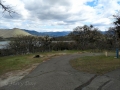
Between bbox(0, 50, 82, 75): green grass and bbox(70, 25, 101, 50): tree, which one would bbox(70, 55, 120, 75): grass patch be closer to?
bbox(0, 50, 82, 75): green grass

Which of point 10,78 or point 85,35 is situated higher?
point 85,35

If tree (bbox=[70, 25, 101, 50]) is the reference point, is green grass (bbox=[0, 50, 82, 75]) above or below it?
below

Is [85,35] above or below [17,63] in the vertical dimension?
above

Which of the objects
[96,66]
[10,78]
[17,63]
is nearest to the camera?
[10,78]

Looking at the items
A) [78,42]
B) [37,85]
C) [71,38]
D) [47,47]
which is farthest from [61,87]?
[71,38]

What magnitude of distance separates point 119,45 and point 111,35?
870cm

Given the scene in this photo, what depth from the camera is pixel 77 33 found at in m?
50.7

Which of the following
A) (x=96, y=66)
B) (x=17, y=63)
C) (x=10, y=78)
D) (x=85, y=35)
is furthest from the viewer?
(x=85, y=35)

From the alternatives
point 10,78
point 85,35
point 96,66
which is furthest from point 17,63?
point 85,35

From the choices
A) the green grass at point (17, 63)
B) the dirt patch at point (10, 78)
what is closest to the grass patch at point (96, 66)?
the green grass at point (17, 63)

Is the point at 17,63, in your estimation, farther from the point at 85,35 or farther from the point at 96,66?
the point at 85,35

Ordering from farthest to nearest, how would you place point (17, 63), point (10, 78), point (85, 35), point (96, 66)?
point (85, 35), point (17, 63), point (96, 66), point (10, 78)

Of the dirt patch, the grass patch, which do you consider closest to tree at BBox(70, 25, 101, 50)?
the grass patch

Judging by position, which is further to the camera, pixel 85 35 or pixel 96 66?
pixel 85 35
